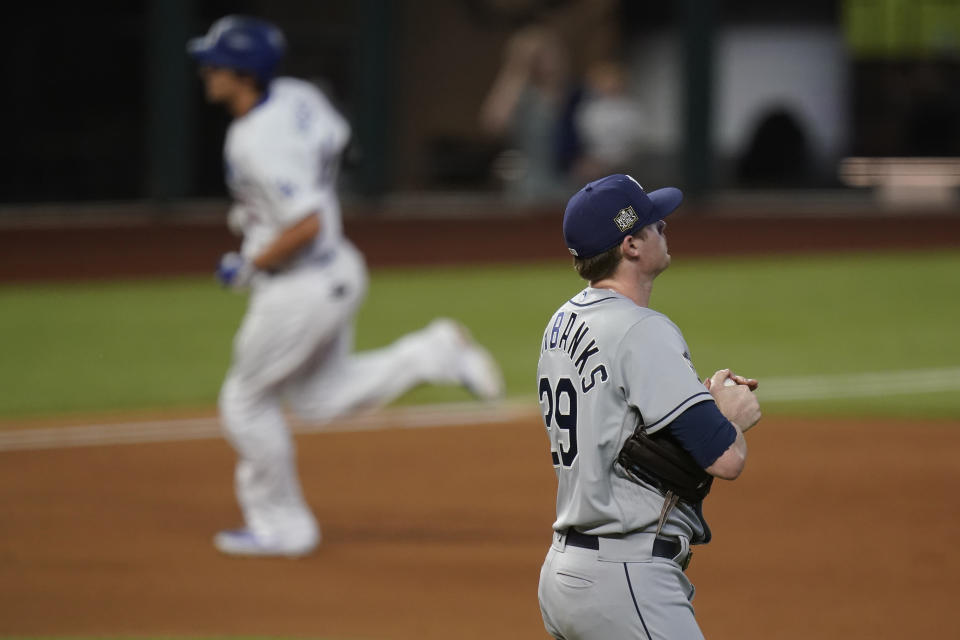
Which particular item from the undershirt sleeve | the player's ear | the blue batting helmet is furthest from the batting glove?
the undershirt sleeve

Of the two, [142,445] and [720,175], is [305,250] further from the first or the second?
[720,175]

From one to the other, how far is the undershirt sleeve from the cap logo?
446mm

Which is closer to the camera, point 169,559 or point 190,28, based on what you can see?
point 169,559

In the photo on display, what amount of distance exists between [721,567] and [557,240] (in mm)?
14449

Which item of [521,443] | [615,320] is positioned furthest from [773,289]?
[615,320]

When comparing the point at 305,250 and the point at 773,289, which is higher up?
the point at 305,250

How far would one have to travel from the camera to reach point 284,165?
6.41 m

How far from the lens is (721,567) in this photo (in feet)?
21.6

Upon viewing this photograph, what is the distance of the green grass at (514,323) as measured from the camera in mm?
11570

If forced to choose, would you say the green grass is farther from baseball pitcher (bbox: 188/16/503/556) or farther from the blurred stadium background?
baseball pitcher (bbox: 188/16/503/556)

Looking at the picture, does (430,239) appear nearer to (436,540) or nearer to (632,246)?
(436,540)

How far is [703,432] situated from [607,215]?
0.54 metres

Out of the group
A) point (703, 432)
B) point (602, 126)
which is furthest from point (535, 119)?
point (703, 432)

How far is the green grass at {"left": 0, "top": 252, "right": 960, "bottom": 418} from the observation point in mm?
11570
